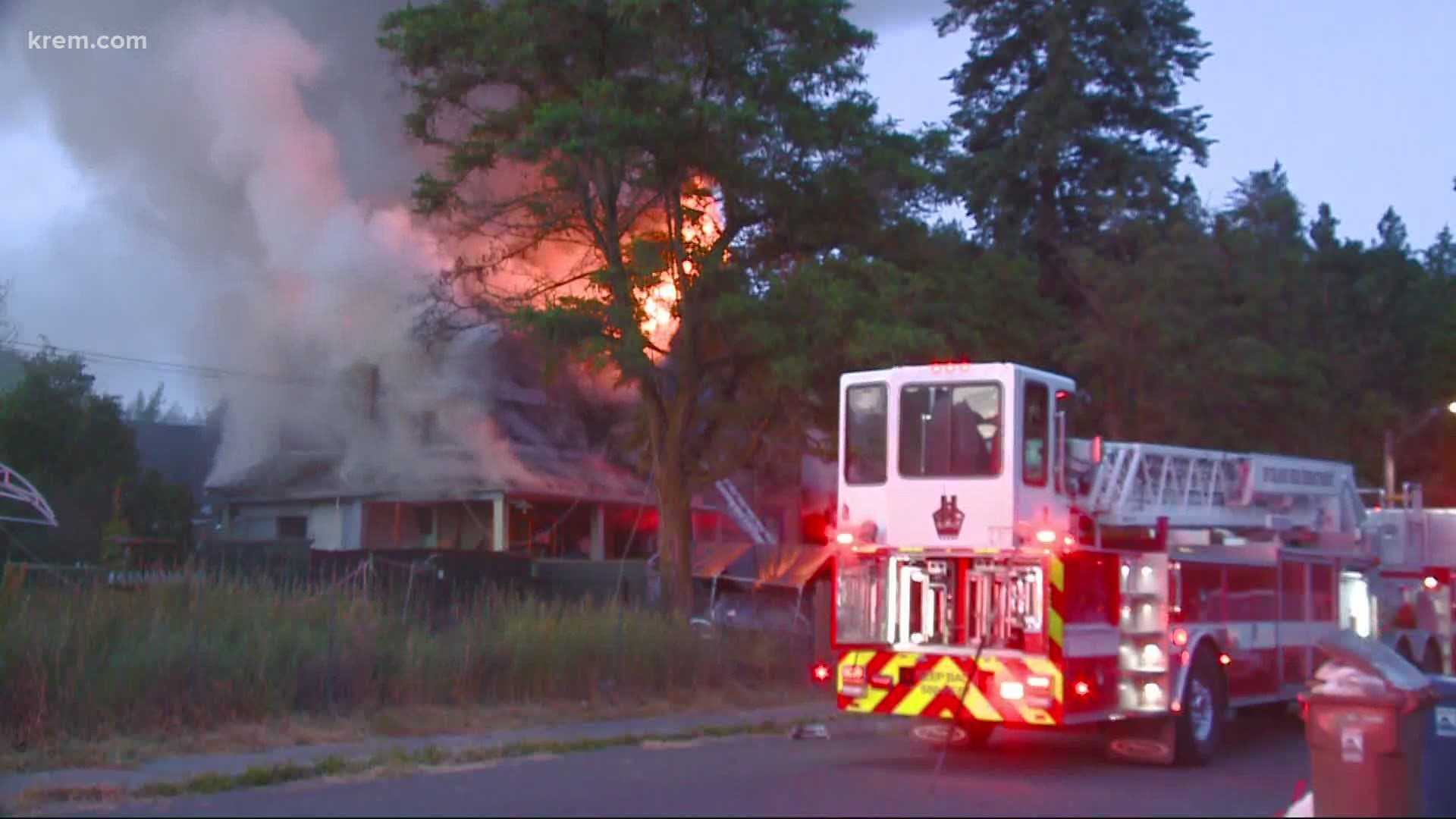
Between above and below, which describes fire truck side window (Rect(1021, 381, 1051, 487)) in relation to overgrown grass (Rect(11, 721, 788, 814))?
above

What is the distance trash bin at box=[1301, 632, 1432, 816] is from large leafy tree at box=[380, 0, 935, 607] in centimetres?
1164

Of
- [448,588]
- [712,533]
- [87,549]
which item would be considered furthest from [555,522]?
[448,588]

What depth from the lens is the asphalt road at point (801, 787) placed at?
34.6 feet

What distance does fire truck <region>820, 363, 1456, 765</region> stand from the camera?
41.2ft

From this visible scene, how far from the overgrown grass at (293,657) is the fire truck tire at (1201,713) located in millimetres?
7031

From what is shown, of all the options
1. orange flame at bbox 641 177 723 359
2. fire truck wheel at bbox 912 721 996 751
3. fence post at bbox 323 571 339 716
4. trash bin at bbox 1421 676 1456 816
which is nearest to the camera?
trash bin at bbox 1421 676 1456 816

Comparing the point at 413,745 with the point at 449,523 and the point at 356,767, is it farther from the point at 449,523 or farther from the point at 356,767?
the point at 449,523

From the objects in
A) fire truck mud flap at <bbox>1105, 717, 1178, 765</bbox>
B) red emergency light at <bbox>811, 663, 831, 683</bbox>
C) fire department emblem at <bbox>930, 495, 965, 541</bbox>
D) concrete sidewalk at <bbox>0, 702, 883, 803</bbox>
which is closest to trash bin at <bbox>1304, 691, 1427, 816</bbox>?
fire truck mud flap at <bbox>1105, 717, 1178, 765</bbox>

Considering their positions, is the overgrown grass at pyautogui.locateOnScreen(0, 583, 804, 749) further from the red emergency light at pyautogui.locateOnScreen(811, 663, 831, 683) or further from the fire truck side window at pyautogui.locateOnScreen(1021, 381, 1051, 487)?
the fire truck side window at pyautogui.locateOnScreen(1021, 381, 1051, 487)

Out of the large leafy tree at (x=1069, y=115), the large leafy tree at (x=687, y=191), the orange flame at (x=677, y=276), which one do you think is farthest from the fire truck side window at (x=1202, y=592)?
the large leafy tree at (x=1069, y=115)

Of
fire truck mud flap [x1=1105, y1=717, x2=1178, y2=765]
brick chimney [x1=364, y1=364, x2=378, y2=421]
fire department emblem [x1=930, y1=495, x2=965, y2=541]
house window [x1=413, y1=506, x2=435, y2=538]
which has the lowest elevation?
fire truck mud flap [x1=1105, y1=717, x2=1178, y2=765]

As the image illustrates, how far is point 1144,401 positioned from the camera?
26109 mm

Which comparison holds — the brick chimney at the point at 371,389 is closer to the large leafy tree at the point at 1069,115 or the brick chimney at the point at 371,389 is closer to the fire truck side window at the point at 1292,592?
the large leafy tree at the point at 1069,115

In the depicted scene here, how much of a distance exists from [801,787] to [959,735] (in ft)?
11.3
